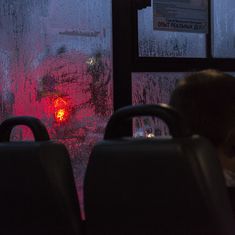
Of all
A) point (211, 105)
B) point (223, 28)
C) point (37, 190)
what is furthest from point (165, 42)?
point (37, 190)

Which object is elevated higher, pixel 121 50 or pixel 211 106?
pixel 121 50

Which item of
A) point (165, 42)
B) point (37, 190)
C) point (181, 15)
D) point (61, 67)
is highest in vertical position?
point (181, 15)

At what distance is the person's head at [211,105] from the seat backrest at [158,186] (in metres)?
0.27

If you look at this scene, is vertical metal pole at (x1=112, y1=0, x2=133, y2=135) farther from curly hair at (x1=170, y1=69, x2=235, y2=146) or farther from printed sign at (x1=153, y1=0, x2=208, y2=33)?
curly hair at (x1=170, y1=69, x2=235, y2=146)

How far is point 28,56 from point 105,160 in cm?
124

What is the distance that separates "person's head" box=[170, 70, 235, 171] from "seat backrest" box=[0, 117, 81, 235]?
1.15ft

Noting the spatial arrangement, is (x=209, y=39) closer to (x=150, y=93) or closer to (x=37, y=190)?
(x=150, y=93)

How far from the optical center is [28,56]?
7.68 feet

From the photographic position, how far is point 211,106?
1.43 m

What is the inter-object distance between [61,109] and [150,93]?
48 centimetres

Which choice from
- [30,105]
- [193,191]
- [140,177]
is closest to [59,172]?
[140,177]

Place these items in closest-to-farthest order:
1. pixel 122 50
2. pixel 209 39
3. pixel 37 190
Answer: pixel 37 190 < pixel 122 50 < pixel 209 39

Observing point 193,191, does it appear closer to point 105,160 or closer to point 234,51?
point 105,160

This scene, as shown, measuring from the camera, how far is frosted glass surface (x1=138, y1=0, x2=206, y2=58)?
2537 mm
